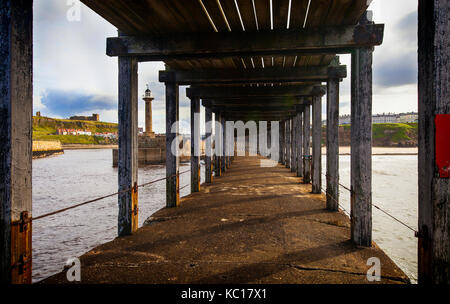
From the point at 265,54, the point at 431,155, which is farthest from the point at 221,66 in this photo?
the point at 431,155

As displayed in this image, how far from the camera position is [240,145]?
47844 mm

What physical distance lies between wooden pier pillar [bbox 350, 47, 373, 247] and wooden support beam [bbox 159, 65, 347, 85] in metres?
2.72

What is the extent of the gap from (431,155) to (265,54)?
3605 mm

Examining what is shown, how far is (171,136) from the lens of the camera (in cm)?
720

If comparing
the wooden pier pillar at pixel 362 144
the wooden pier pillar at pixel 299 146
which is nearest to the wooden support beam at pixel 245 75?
the wooden pier pillar at pixel 362 144

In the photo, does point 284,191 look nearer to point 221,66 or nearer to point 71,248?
Answer: point 221,66

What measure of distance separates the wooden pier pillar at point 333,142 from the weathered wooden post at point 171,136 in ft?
12.9

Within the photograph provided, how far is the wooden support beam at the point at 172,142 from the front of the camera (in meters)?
7.24

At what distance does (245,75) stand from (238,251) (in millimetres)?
5084

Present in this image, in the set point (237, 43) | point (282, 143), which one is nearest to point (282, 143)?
point (282, 143)

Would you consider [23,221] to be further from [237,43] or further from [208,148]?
[208,148]

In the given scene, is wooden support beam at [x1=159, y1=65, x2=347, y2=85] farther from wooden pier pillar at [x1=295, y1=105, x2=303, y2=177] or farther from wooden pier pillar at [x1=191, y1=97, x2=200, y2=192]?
wooden pier pillar at [x1=295, y1=105, x2=303, y2=177]

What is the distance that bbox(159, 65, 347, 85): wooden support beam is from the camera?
7341 millimetres
